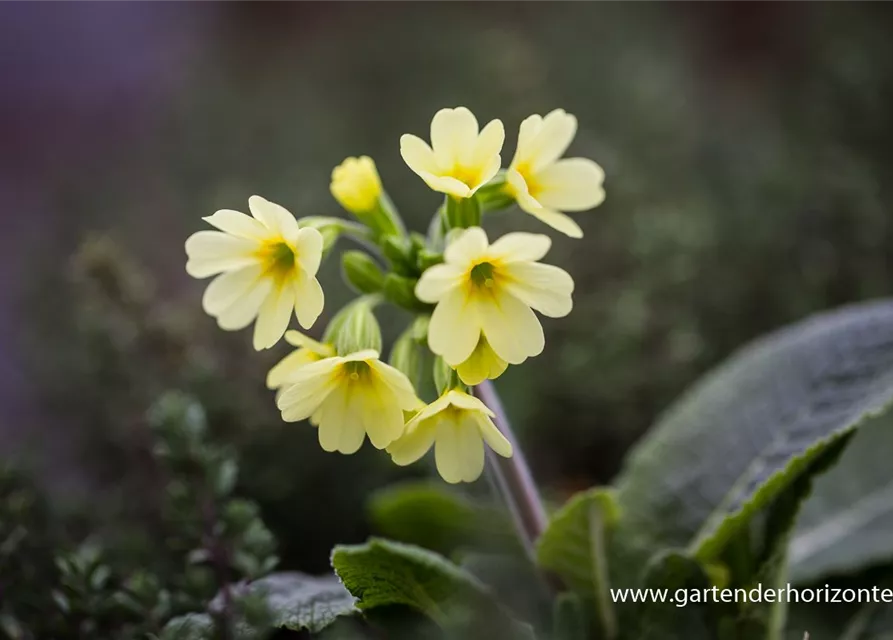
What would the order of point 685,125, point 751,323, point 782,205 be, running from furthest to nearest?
point 685,125 → point 782,205 → point 751,323

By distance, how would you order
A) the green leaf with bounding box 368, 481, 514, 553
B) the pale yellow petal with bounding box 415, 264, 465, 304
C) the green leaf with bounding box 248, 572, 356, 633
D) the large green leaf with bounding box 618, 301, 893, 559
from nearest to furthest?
1. the pale yellow petal with bounding box 415, 264, 465, 304
2. the green leaf with bounding box 248, 572, 356, 633
3. the large green leaf with bounding box 618, 301, 893, 559
4. the green leaf with bounding box 368, 481, 514, 553

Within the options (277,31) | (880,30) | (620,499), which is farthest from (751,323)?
(277,31)

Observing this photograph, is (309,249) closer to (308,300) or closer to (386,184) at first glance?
(308,300)

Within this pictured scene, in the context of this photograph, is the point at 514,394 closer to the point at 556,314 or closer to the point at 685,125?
the point at 556,314

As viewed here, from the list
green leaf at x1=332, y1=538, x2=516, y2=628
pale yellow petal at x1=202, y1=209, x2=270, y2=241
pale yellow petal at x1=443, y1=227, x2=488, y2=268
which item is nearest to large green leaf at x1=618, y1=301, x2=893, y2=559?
green leaf at x1=332, y1=538, x2=516, y2=628

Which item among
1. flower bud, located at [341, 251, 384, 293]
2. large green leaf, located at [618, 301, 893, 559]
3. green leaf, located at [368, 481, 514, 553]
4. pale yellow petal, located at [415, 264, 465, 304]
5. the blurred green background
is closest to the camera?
pale yellow petal, located at [415, 264, 465, 304]

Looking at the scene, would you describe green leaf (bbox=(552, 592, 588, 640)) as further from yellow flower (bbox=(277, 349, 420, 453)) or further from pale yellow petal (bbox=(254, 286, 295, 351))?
pale yellow petal (bbox=(254, 286, 295, 351))
